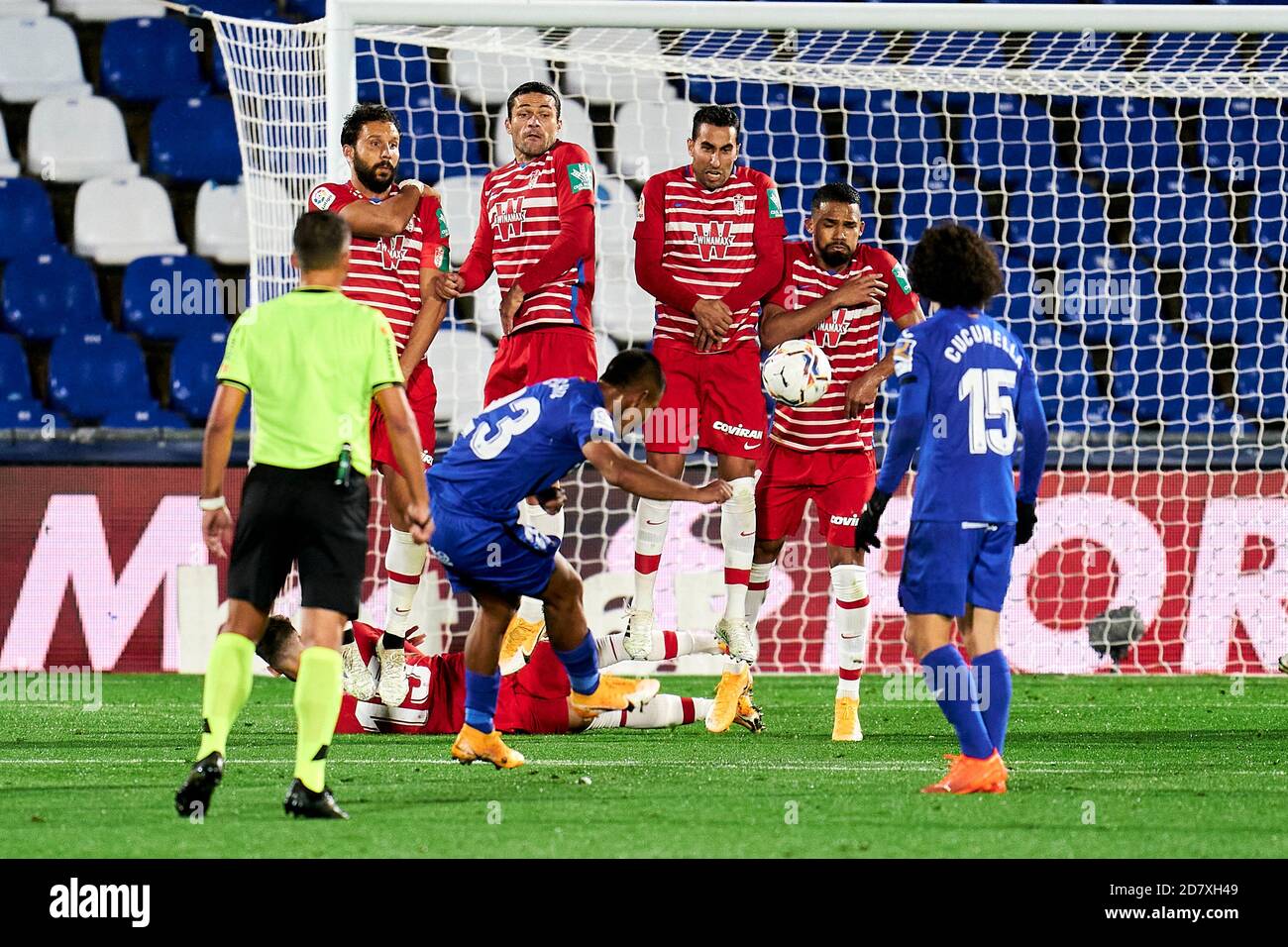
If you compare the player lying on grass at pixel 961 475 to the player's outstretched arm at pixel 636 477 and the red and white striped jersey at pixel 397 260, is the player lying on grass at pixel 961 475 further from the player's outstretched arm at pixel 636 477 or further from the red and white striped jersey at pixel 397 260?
the red and white striped jersey at pixel 397 260

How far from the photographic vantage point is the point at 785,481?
696 cm

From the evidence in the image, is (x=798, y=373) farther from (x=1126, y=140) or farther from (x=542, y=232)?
(x=1126, y=140)

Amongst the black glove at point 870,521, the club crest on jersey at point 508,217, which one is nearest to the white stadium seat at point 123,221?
the club crest on jersey at point 508,217

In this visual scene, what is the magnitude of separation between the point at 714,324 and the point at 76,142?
6.66m

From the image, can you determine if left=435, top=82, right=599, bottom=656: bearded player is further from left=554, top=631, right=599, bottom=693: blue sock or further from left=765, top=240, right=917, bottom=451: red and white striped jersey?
left=554, top=631, right=599, bottom=693: blue sock

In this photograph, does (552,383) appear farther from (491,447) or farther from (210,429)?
(210,429)

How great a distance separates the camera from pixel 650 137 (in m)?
11.6

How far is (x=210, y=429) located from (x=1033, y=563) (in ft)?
18.8

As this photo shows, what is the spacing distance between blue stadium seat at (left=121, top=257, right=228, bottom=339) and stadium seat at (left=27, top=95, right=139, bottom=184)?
35.6 inches

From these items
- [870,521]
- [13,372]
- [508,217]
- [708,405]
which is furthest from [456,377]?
[870,521]

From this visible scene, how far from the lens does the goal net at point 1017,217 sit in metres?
8.98

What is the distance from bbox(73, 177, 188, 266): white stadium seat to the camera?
11422mm

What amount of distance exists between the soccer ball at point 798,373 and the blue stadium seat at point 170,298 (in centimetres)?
550

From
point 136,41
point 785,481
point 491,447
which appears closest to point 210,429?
point 491,447
